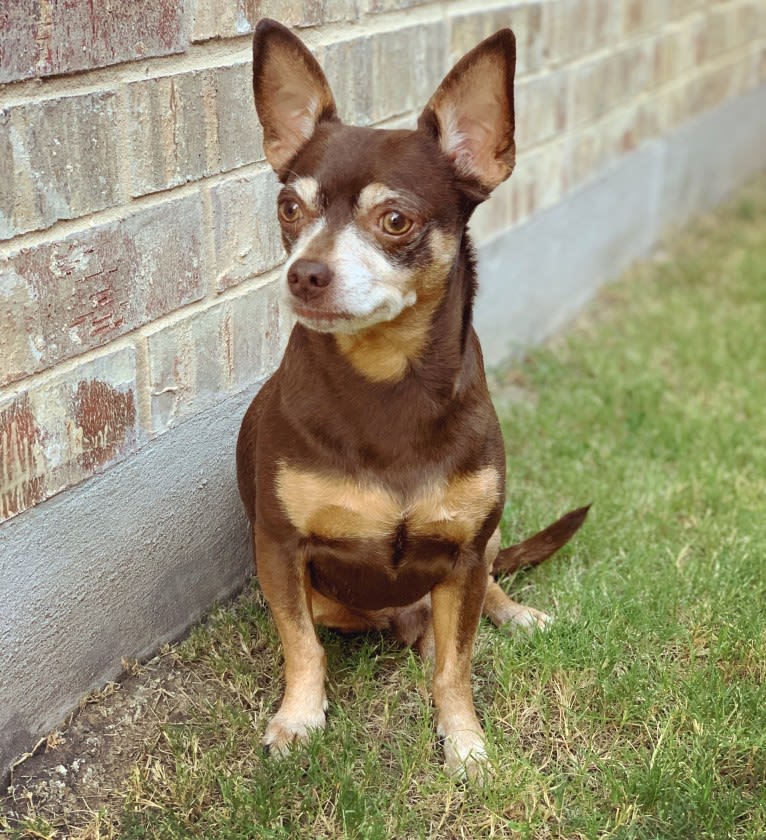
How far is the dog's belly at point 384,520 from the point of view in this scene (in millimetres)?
2656

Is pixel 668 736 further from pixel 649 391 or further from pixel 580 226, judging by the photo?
pixel 580 226

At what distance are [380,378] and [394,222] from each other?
37cm

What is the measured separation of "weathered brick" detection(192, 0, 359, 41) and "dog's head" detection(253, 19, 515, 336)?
45 centimetres

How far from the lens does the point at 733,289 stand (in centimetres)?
629

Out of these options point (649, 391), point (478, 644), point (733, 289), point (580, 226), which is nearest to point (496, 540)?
point (478, 644)

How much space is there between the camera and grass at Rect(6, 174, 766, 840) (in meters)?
2.64

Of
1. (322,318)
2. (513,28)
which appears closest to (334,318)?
(322,318)

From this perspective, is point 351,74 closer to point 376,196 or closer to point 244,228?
point 244,228

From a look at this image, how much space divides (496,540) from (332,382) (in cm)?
84

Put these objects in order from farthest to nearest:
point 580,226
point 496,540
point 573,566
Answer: point 580,226 → point 573,566 → point 496,540

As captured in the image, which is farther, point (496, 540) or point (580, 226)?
point (580, 226)

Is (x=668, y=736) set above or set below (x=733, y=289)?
above

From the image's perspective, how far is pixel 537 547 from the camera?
3.55 m

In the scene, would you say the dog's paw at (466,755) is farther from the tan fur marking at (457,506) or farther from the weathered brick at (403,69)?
the weathered brick at (403,69)
